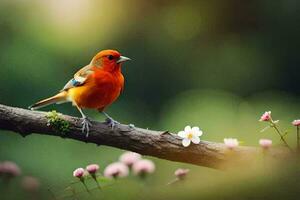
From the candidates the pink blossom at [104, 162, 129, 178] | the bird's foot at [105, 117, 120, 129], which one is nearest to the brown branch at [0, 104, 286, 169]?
the bird's foot at [105, 117, 120, 129]

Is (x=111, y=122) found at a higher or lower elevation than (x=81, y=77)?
lower

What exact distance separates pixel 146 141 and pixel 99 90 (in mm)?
211

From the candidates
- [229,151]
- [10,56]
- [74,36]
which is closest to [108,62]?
[229,151]

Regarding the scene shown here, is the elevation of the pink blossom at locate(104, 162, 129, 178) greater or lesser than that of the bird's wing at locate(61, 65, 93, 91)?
lesser

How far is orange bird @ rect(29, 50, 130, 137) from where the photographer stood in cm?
143

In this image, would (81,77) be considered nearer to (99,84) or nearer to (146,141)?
(99,84)

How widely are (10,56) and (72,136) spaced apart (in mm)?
1780

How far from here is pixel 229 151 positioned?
1.30m

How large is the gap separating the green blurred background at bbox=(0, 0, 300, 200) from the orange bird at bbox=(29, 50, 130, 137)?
0.67ft

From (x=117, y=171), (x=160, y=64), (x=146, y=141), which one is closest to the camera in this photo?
(x=117, y=171)

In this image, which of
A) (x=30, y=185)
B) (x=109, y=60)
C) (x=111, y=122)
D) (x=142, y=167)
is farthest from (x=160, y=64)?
(x=30, y=185)

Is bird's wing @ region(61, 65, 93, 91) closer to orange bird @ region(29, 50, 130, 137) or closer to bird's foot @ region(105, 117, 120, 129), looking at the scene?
orange bird @ region(29, 50, 130, 137)

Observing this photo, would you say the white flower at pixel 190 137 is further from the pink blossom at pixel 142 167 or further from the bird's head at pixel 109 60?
the bird's head at pixel 109 60

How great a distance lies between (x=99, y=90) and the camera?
4.69 feet
